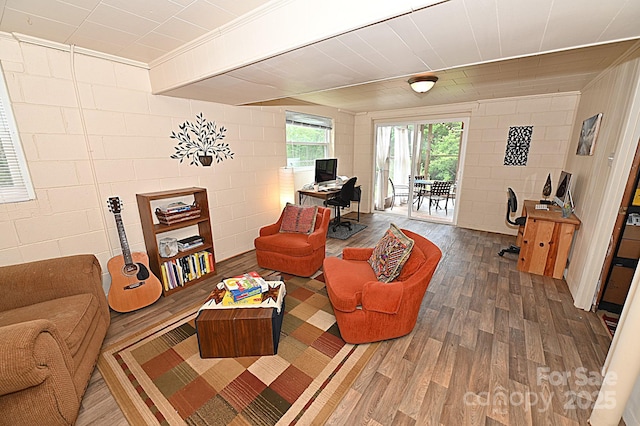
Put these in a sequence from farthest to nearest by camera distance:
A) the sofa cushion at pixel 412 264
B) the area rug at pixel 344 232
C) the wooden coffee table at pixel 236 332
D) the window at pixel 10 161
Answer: the area rug at pixel 344 232 < the sofa cushion at pixel 412 264 < the window at pixel 10 161 < the wooden coffee table at pixel 236 332

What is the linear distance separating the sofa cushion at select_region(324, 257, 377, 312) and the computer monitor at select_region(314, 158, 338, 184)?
2.40 m

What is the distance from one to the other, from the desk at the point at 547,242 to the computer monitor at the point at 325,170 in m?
3.05

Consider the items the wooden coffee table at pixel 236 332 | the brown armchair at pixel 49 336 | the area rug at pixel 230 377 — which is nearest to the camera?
the brown armchair at pixel 49 336

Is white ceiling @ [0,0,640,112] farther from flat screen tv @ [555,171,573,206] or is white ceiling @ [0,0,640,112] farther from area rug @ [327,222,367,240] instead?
area rug @ [327,222,367,240]

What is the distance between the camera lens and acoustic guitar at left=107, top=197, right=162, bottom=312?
236 cm

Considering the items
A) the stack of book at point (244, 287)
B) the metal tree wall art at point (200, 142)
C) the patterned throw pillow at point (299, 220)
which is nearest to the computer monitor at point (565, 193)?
the patterned throw pillow at point (299, 220)

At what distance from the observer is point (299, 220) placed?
11.0 feet

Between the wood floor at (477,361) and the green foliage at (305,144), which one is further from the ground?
the green foliage at (305,144)

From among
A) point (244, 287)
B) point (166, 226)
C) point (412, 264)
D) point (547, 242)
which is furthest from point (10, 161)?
point (547, 242)

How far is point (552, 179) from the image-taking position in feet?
13.6

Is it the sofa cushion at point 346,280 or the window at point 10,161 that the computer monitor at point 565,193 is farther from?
the window at point 10,161

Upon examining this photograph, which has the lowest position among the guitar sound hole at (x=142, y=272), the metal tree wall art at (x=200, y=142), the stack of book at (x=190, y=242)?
the guitar sound hole at (x=142, y=272)

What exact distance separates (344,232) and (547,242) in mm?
2825

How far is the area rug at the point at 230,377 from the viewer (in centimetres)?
148
